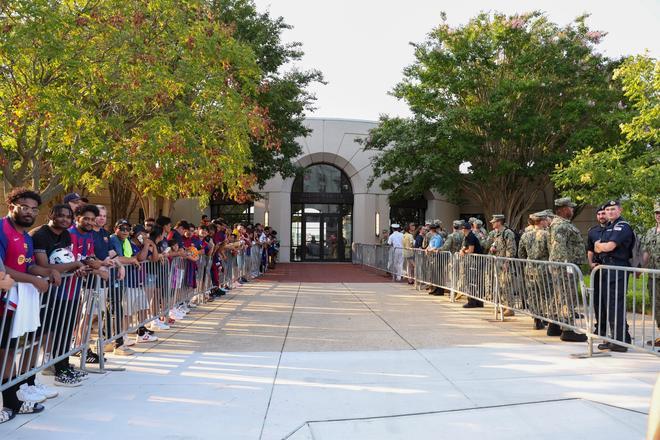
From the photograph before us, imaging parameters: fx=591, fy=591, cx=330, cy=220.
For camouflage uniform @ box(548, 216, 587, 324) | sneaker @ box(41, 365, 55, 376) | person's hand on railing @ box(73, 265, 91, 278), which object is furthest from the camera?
camouflage uniform @ box(548, 216, 587, 324)

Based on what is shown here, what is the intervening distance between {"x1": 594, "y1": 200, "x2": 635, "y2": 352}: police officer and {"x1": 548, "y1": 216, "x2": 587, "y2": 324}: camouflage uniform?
527 millimetres

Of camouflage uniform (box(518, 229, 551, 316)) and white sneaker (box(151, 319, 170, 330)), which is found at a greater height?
camouflage uniform (box(518, 229, 551, 316))

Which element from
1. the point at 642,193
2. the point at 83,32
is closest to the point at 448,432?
the point at 83,32

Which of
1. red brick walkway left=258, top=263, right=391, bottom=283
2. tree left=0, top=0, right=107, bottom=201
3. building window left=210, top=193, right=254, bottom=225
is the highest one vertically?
tree left=0, top=0, right=107, bottom=201

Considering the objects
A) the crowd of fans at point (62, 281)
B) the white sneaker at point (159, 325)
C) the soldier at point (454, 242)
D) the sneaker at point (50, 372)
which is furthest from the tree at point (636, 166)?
the sneaker at point (50, 372)

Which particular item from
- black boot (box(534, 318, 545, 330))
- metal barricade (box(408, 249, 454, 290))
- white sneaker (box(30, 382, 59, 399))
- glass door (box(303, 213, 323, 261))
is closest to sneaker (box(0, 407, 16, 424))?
white sneaker (box(30, 382, 59, 399))

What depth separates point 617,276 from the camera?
668 centimetres

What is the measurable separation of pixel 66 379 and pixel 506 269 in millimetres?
6856

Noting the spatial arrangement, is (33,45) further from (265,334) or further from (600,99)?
(600,99)

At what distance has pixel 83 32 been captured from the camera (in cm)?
1040

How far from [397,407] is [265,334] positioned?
13.1ft

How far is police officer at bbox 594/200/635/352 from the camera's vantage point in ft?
22.3

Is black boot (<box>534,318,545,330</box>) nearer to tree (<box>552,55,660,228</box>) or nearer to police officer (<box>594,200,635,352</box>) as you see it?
police officer (<box>594,200,635,352</box>)

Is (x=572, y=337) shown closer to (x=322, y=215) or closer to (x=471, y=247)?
(x=471, y=247)
